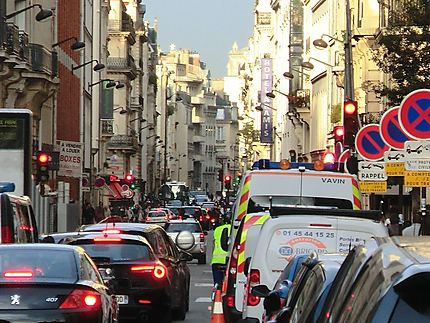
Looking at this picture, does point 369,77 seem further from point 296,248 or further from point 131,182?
point 296,248

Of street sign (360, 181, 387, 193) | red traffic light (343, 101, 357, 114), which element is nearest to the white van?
street sign (360, 181, 387, 193)

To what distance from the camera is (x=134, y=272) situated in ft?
64.1

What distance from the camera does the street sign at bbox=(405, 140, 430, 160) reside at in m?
18.5

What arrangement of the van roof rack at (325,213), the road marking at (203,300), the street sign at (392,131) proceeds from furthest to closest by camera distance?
the road marking at (203,300) → the street sign at (392,131) → the van roof rack at (325,213)

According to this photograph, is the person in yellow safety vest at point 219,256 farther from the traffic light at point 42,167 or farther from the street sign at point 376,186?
the traffic light at point 42,167

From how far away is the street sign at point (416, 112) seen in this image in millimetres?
17391

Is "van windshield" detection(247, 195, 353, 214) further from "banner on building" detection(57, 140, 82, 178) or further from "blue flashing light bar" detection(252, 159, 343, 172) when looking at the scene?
"banner on building" detection(57, 140, 82, 178)

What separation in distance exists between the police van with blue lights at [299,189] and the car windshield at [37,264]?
7569 millimetres

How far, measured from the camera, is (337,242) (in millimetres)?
13547

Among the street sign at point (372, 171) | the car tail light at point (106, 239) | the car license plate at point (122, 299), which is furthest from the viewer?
the street sign at point (372, 171)

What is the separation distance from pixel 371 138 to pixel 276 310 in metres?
15.2

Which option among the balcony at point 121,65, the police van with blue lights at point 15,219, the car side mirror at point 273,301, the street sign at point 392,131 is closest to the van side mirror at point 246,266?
the car side mirror at point 273,301

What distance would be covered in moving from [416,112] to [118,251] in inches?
179

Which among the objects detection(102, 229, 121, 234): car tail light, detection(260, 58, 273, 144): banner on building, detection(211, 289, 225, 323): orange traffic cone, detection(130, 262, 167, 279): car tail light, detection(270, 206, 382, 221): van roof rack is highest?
detection(260, 58, 273, 144): banner on building
